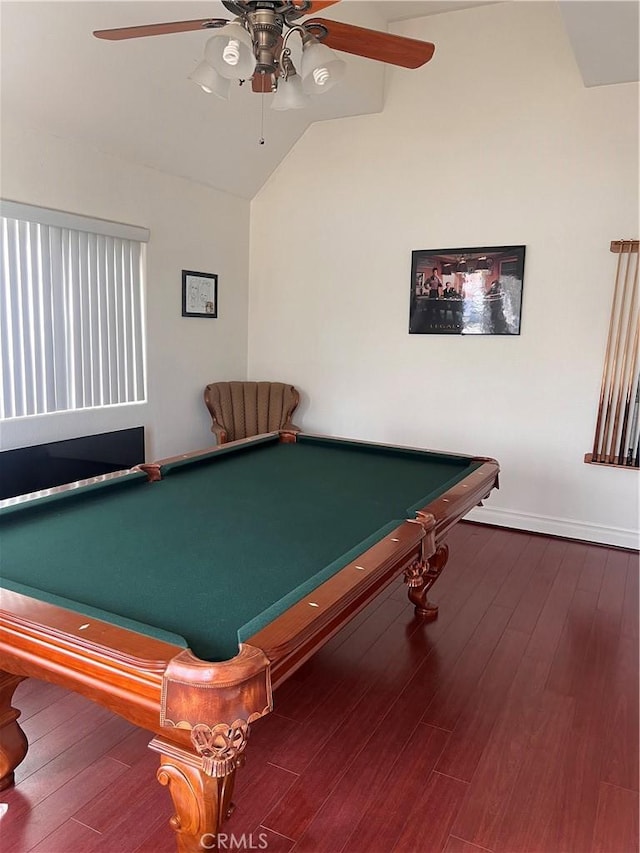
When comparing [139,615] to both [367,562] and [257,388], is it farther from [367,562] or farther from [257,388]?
[257,388]

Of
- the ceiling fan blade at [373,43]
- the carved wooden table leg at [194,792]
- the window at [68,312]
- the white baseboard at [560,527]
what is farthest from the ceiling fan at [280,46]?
the white baseboard at [560,527]

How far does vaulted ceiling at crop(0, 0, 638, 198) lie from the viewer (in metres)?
2.78

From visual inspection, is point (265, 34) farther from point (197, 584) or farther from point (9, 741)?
point (9, 741)

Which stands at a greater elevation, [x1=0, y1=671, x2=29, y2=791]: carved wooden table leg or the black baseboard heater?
the black baseboard heater

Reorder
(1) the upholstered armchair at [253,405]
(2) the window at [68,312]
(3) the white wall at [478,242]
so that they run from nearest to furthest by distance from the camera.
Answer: (2) the window at [68,312] → (3) the white wall at [478,242] → (1) the upholstered armchair at [253,405]

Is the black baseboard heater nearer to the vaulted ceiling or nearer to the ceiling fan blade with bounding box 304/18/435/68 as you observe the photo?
the vaulted ceiling

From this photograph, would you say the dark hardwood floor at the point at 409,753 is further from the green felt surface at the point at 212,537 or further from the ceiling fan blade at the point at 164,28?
the ceiling fan blade at the point at 164,28

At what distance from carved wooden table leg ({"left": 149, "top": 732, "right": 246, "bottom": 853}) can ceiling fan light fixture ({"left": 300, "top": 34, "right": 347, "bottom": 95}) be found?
2.10m

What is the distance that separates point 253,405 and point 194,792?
3.71 meters

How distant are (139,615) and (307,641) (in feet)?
1.29

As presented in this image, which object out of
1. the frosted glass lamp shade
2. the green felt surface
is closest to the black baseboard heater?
the green felt surface

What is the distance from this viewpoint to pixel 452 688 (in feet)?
7.80

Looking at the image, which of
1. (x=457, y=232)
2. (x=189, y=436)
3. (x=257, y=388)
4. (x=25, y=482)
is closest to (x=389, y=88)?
(x=457, y=232)

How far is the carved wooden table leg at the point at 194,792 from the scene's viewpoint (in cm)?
124
